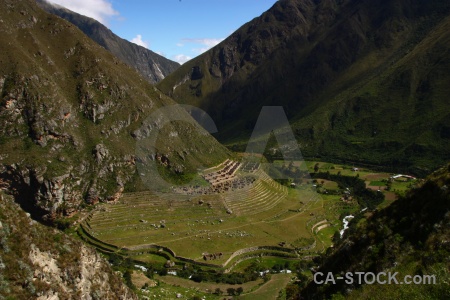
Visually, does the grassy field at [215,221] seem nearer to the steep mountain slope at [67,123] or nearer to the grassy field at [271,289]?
the grassy field at [271,289]

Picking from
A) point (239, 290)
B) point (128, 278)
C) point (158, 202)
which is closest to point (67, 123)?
point (158, 202)

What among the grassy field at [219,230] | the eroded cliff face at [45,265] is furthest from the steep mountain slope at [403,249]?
the grassy field at [219,230]

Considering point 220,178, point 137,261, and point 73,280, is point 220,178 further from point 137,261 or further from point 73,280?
point 73,280

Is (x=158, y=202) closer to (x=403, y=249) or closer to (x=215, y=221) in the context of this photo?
(x=215, y=221)

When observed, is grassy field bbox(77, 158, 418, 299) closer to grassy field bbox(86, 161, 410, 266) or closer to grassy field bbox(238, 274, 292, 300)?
grassy field bbox(86, 161, 410, 266)

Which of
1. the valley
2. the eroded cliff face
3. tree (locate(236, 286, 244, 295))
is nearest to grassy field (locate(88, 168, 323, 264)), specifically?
the valley

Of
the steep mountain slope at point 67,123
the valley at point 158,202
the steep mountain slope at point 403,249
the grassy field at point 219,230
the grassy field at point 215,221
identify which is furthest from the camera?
the steep mountain slope at point 67,123

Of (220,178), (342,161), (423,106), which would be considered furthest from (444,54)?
(220,178)
